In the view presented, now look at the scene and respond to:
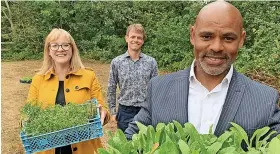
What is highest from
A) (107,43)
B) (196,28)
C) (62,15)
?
(196,28)

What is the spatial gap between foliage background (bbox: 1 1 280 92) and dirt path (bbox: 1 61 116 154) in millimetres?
948

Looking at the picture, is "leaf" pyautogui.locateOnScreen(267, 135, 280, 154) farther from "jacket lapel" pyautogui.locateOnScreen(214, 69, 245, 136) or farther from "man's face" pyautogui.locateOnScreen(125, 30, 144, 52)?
"man's face" pyautogui.locateOnScreen(125, 30, 144, 52)

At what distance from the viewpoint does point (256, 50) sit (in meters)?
8.96

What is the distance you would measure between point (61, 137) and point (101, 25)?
13.0 m

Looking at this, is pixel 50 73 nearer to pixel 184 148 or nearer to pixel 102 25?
pixel 184 148

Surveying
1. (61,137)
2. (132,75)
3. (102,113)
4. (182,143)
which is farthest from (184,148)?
(132,75)

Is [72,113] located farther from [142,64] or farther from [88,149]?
[142,64]

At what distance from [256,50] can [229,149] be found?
7698mm

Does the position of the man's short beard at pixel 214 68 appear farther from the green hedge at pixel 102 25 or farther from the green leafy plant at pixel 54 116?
the green hedge at pixel 102 25

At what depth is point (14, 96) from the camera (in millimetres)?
10617

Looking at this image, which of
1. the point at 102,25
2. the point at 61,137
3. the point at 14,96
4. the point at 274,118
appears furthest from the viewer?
the point at 102,25

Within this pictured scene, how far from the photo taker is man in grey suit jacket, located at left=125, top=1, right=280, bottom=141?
2.24 meters

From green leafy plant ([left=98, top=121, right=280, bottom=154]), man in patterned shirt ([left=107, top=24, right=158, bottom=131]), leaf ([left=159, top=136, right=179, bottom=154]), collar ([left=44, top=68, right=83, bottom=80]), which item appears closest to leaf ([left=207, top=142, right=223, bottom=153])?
green leafy plant ([left=98, top=121, right=280, bottom=154])

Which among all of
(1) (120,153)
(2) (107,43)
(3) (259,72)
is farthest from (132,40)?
(2) (107,43)
